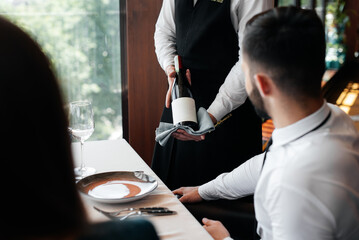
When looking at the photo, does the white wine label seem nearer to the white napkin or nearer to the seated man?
the white napkin

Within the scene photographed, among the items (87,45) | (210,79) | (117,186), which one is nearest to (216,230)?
(117,186)

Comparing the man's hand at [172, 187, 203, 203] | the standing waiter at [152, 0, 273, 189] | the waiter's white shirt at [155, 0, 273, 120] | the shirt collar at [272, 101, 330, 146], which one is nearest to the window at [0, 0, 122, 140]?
the standing waiter at [152, 0, 273, 189]

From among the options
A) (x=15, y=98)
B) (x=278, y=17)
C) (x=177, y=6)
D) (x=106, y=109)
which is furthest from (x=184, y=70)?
(x=15, y=98)

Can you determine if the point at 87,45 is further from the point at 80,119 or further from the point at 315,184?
the point at 315,184

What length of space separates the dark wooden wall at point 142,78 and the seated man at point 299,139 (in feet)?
5.68

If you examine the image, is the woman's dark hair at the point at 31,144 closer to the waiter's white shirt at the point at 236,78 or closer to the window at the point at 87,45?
the waiter's white shirt at the point at 236,78

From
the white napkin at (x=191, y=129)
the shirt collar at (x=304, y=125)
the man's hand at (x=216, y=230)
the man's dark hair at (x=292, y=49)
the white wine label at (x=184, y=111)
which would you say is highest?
the man's dark hair at (x=292, y=49)

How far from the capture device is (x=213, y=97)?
204 cm

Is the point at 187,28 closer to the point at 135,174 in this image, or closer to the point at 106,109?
the point at 135,174

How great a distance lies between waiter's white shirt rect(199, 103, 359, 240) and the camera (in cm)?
89

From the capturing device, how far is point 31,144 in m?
0.50

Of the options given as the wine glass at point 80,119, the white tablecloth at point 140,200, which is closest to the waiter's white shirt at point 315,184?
the white tablecloth at point 140,200

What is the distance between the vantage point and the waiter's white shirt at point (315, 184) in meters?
0.89

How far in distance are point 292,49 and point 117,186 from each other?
69 centimetres
